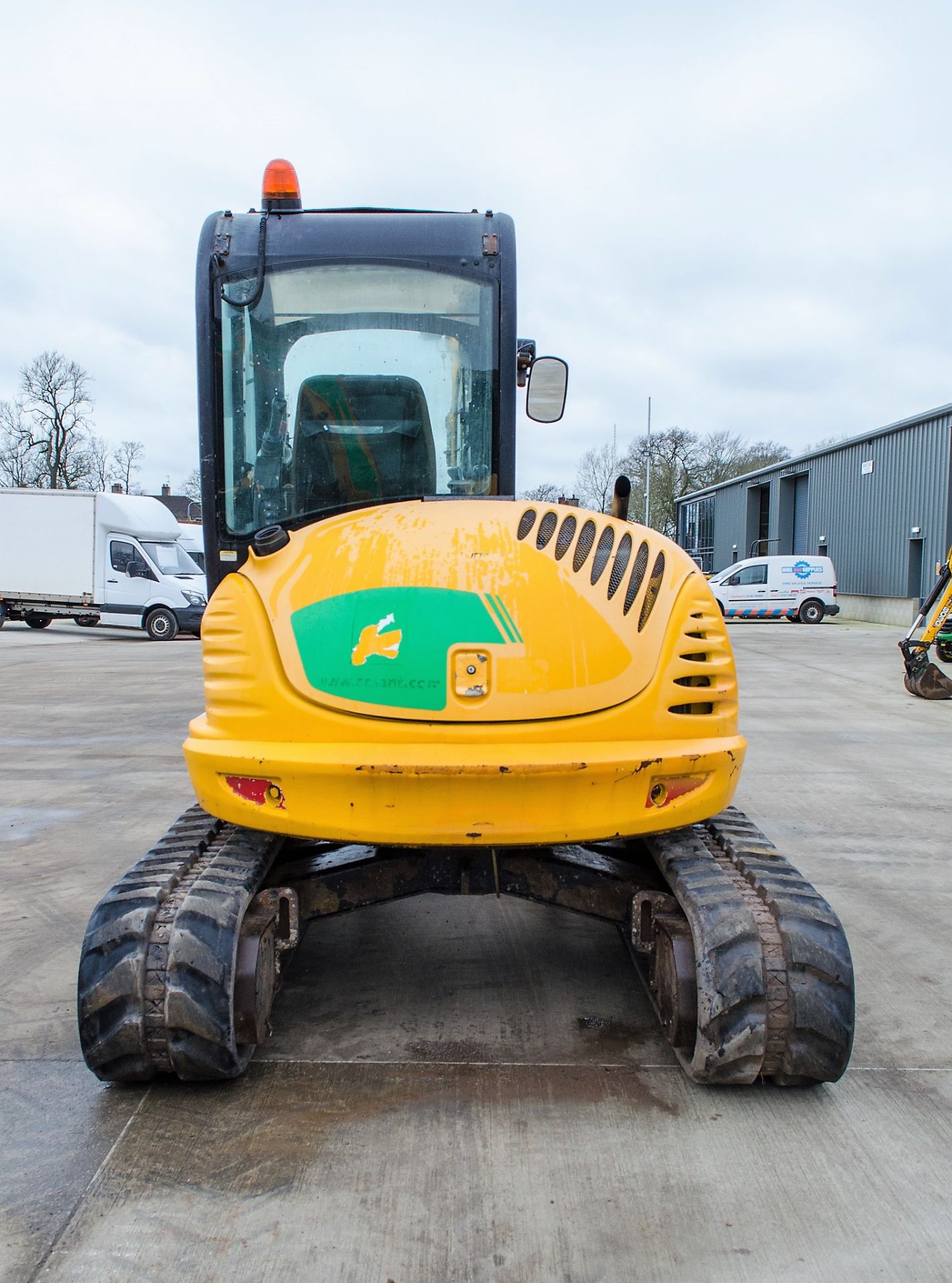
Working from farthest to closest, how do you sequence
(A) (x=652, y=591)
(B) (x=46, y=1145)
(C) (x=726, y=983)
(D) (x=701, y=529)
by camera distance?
(D) (x=701, y=529) < (A) (x=652, y=591) < (C) (x=726, y=983) < (B) (x=46, y=1145)

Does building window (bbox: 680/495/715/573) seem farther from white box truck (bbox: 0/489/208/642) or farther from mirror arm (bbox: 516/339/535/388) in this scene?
mirror arm (bbox: 516/339/535/388)

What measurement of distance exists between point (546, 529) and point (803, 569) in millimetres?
27815

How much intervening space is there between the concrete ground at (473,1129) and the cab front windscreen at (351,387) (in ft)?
6.23

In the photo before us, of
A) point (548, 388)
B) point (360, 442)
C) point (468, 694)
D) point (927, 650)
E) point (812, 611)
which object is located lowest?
point (812, 611)

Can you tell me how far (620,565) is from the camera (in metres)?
3.21

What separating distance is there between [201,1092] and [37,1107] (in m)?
0.47

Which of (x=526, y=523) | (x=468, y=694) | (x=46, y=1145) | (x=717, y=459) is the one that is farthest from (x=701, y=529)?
(x=46, y=1145)

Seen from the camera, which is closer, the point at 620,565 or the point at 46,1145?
the point at 46,1145

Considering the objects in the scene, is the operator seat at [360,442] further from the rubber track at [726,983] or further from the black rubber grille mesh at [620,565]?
the rubber track at [726,983]

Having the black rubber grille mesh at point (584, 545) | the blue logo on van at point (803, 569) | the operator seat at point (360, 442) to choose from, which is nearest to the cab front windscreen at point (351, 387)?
the operator seat at point (360, 442)

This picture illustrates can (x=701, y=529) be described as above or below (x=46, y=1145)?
above

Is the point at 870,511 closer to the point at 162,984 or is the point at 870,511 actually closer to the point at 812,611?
the point at 812,611

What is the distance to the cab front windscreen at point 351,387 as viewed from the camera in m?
4.04

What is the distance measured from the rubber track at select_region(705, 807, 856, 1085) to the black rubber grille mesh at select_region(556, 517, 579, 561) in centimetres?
119
